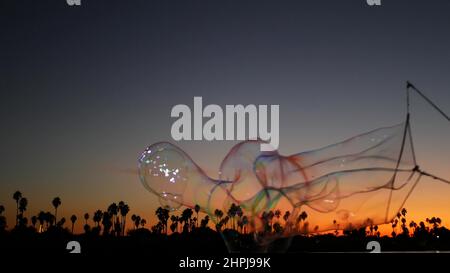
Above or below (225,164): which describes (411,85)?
above

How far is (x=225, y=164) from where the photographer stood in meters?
17.4
